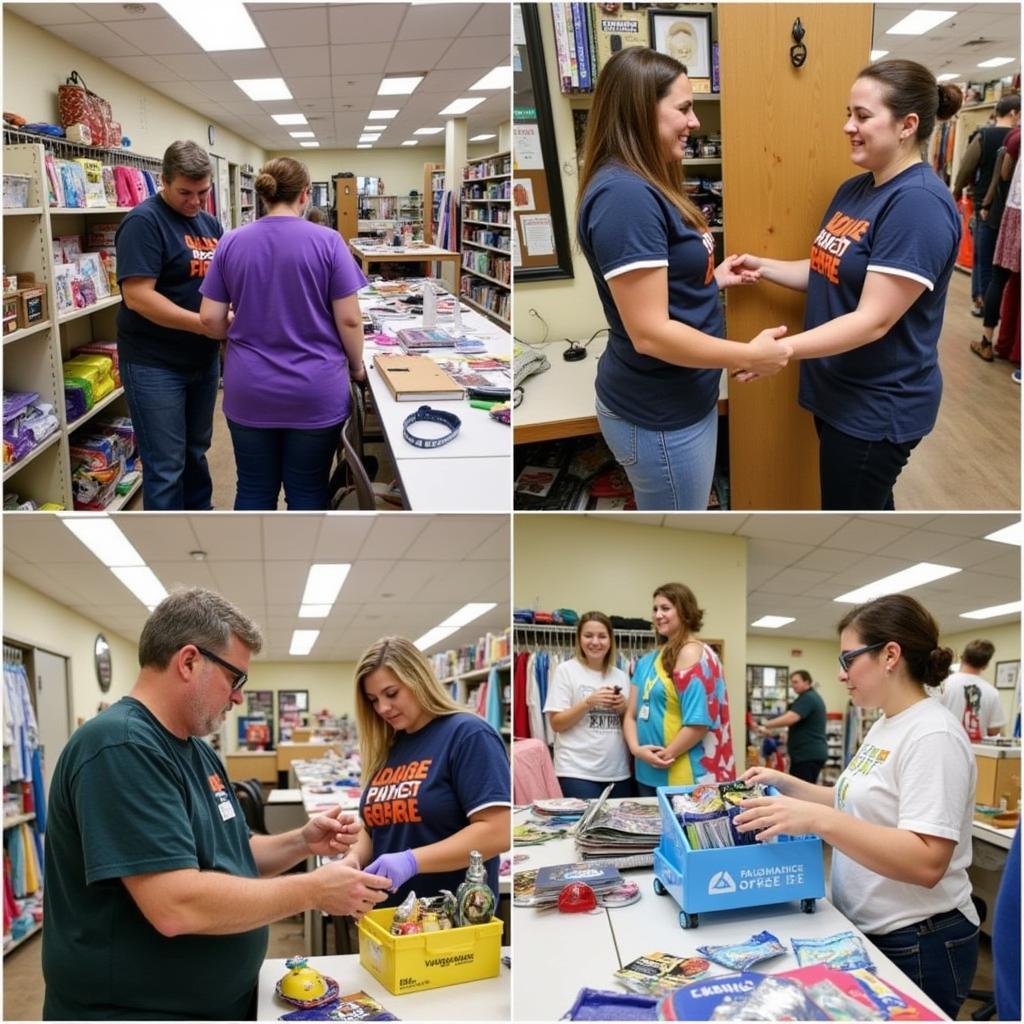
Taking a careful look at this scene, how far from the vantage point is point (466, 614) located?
7.80 m

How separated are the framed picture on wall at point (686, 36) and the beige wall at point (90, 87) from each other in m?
2.45

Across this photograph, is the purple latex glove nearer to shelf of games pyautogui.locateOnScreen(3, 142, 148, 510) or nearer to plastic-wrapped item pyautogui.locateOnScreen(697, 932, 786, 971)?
plastic-wrapped item pyautogui.locateOnScreen(697, 932, 786, 971)

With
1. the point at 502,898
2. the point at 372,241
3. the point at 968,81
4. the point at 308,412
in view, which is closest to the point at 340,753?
the point at 372,241

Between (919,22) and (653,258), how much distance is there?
493 centimetres

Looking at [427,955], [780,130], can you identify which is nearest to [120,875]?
[427,955]

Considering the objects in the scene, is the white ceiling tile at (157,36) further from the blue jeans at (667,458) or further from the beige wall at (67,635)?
the beige wall at (67,635)

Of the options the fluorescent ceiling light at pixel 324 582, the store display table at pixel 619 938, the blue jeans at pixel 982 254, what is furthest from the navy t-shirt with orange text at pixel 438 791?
the blue jeans at pixel 982 254

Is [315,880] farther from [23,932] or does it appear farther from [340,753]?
[340,753]

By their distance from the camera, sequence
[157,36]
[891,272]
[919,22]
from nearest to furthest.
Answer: [891,272] → [157,36] → [919,22]

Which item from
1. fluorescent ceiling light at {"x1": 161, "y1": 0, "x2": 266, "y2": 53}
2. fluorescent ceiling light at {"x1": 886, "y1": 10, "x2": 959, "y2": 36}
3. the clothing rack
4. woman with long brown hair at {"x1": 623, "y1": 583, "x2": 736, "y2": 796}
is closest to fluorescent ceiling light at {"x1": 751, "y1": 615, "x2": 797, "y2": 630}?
fluorescent ceiling light at {"x1": 886, "y1": 10, "x2": 959, "y2": 36}

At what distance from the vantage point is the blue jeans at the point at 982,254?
21.1 feet

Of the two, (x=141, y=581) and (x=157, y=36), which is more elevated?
(x=157, y=36)

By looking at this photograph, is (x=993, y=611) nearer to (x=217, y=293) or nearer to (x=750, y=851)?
(x=750, y=851)

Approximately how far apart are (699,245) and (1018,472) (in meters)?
2.66
